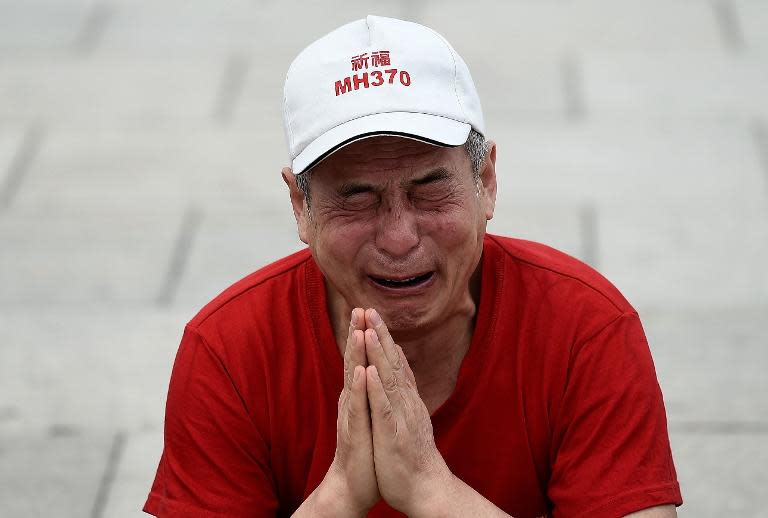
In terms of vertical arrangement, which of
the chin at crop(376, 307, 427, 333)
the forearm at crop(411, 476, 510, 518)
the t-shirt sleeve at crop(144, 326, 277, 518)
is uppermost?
the chin at crop(376, 307, 427, 333)

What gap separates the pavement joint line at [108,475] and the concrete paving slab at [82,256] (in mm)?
769

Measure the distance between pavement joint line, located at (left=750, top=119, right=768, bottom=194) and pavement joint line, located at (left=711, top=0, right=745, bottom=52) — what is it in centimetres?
75

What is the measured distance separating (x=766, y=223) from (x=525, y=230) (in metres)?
0.89

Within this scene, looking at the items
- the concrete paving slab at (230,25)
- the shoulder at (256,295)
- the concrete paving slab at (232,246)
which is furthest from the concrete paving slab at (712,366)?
the concrete paving slab at (230,25)

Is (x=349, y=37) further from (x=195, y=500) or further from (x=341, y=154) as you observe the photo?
(x=195, y=500)

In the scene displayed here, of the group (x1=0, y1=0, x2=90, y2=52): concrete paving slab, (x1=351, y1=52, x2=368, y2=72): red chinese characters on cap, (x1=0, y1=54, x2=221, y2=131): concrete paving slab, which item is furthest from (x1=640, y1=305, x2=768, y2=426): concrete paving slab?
(x1=0, y1=0, x2=90, y2=52): concrete paving slab

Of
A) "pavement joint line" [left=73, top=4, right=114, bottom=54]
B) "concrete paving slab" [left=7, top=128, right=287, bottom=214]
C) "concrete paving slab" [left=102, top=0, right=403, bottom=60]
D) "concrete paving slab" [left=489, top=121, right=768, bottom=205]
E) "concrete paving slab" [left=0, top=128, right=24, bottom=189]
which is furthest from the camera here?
"pavement joint line" [left=73, top=4, right=114, bottom=54]

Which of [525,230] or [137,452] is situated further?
[525,230]

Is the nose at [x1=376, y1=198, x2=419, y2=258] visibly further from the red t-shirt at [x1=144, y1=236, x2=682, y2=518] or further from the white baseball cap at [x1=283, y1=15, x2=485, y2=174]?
the red t-shirt at [x1=144, y1=236, x2=682, y2=518]

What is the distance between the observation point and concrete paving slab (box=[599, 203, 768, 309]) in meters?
4.91

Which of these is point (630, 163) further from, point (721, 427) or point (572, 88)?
point (721, 427)

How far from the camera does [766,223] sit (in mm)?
5285

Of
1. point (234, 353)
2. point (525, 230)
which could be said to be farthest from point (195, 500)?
point (525, 230)

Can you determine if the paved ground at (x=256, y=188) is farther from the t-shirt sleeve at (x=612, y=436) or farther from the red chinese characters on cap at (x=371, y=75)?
the red chinese characters on cap at (x=371, y=75)
